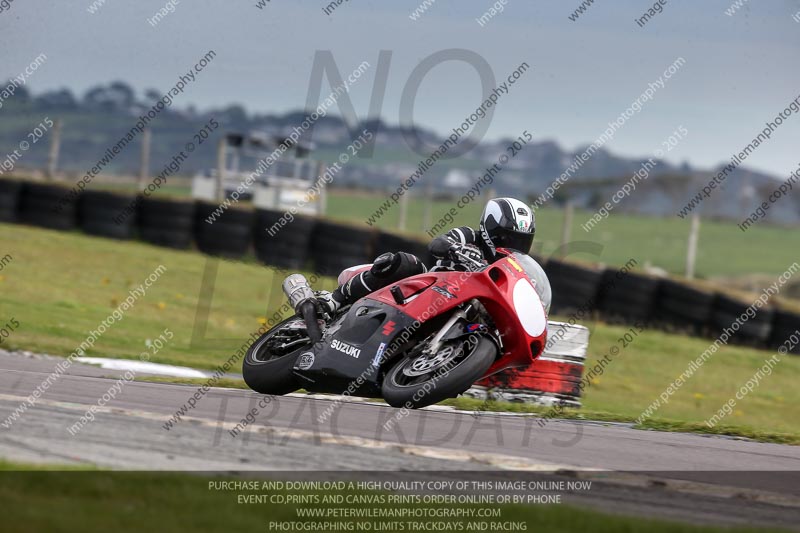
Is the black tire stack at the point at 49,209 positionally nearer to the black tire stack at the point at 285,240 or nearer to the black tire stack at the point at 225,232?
the black tire stack at the point at 225,232

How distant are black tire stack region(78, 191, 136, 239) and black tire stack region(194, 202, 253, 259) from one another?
1382mm

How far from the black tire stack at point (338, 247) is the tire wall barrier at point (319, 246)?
0.02 metres

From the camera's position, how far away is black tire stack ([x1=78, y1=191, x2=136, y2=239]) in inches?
822

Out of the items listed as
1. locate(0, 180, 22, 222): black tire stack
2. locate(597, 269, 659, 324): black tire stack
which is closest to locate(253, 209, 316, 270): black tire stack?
locate(0, 180, 22, 222): black tire stack

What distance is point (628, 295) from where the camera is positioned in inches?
698

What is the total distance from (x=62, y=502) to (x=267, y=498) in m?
0.85

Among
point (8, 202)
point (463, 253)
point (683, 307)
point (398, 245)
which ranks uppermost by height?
point (463, 253)

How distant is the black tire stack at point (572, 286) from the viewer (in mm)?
17500

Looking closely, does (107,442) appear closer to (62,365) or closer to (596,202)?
(62,365)

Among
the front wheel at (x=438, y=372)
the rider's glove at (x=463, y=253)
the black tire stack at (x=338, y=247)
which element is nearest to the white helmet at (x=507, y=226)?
the rider's glove at (x=463, y=253)

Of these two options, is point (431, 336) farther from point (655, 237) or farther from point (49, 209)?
point (655, 237)

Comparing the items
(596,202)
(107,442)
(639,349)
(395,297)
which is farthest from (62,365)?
(596,202)

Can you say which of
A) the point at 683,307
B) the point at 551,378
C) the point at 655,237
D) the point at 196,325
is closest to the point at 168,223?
the point at 196,325

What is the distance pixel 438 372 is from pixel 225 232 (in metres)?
13.7
